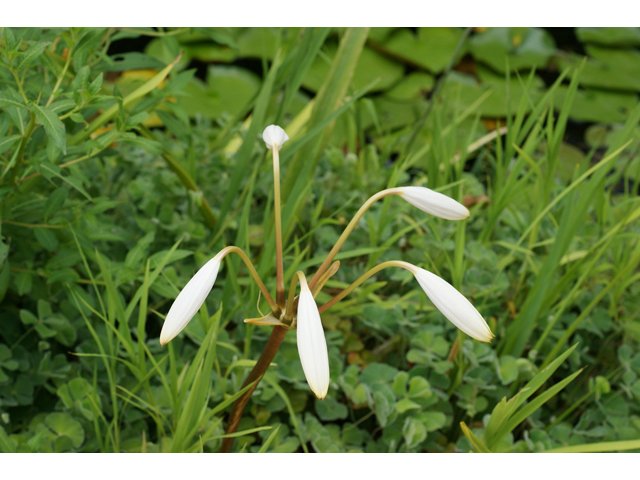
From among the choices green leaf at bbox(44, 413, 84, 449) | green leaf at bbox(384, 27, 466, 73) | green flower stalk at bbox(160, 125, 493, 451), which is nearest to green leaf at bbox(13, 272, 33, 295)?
green leaf at bbox(44, 413, 84, 449)

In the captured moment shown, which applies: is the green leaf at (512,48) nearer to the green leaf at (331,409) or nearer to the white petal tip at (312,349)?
the green leaf at (331,409)

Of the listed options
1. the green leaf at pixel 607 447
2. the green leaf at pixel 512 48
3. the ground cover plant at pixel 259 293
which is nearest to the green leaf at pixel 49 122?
the ground cover plant at pixel 259 293

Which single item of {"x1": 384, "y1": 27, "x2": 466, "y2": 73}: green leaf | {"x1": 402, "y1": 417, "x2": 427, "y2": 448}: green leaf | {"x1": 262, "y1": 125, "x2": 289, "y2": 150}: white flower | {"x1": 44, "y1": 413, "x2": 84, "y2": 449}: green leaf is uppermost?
{"x1": 384, "y1": 27, "x2": 466, "y2": 73}: green leaf

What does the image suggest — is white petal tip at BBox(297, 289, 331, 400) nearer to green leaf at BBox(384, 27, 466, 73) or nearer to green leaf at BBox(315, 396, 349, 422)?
green leaf at BBox(315, 396, 349, 422)

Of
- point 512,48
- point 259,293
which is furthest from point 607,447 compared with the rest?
point 512,48

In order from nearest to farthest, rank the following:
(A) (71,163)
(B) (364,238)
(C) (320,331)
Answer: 1. (C) (320,331)
2. (A) (71,163)
3. (B) (364,238)

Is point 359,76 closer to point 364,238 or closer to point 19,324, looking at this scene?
point 364,238

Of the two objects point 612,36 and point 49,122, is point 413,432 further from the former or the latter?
point 612,36

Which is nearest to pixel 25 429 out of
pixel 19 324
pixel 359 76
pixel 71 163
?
pixel 19 324
